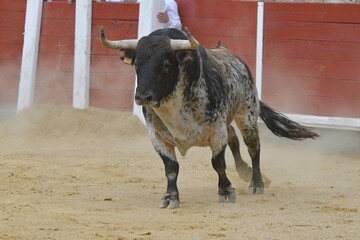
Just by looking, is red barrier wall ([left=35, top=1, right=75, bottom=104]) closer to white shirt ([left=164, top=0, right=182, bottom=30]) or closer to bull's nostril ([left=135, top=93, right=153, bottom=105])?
white shirt ([left=164, top=0, right=182, bottom=30])

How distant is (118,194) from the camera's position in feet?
24.5

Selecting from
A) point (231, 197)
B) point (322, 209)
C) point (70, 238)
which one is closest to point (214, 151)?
point (231, 197)

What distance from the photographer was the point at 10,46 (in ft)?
40.8

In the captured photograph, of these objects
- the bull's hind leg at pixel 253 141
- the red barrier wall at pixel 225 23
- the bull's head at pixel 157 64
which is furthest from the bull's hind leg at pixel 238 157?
the red barrier wall at pixel 225 23

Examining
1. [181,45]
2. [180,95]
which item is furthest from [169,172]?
[181,45]

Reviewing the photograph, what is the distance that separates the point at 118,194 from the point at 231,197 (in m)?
0.87

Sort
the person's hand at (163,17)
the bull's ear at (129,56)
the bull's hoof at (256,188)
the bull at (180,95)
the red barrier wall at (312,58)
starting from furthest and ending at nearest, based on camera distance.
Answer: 1. the person's hand at (163,17)
2. the red barrier wall at (312,58)
3. the bull's hoof at (256,188)
4. the bull's ear at (129,56)
5. the bull at (180,95)

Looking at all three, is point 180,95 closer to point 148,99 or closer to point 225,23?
point 148,99

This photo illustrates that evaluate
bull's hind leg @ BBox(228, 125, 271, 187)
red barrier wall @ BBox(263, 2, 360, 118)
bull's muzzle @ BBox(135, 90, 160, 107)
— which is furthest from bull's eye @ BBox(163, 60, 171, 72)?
red barrier wall @ BBox(263, 2, 360, 118)

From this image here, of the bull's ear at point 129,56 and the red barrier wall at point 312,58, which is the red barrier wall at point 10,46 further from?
the bull's ear at point 129,56

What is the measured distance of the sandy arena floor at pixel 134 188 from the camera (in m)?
5.83

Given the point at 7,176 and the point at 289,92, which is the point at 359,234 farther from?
the point at 289,92

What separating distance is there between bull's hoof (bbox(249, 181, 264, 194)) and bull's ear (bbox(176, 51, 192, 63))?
1391 millimetres

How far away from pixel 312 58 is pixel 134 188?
3.51 m
